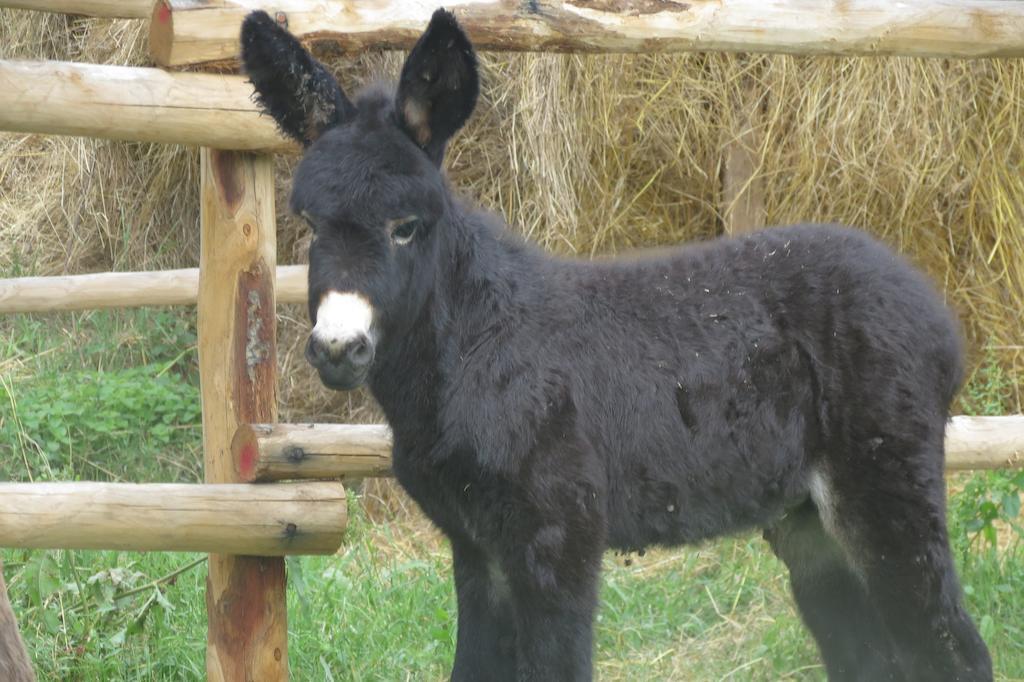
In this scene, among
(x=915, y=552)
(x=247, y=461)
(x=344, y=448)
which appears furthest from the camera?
(x=344, y=448)

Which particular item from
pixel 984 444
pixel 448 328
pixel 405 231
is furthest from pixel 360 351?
pixel 984 444

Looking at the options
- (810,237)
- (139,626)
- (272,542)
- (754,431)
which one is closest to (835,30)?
(810,237)

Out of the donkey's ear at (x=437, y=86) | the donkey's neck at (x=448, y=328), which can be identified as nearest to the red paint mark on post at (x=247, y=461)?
the donkey's neck at (x=448, y=328)

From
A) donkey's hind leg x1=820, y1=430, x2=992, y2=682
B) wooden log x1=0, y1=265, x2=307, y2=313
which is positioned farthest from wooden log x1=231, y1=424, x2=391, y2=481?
wooden log x1=0, y1=265, x2=307, y2=313

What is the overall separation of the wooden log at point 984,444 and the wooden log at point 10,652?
3.08 m

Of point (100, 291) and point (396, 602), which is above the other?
point (100, 291)

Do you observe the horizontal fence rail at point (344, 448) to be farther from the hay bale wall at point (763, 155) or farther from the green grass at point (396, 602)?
the hay bale wall at point (763, 155)

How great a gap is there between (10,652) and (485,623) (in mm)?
1705

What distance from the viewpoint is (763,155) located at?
22.4ft

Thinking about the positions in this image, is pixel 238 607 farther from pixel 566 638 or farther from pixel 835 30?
pixel 835 30

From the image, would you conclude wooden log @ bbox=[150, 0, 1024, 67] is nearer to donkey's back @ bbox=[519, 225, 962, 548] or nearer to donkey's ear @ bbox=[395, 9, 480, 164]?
donkey's ear @ bbox=[395, 9, 480, 164]

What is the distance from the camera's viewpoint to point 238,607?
3.98 metres

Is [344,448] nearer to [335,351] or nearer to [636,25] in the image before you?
[335,351]

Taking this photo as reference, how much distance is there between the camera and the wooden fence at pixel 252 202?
3539 mm
